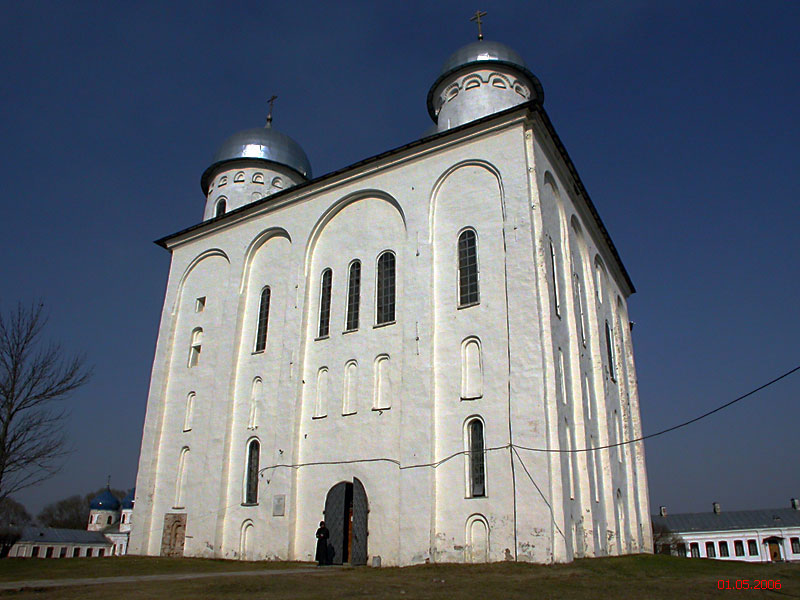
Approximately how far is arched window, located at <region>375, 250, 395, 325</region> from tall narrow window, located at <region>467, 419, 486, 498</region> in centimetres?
383

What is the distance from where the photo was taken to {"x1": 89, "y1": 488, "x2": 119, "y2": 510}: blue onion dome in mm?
65500

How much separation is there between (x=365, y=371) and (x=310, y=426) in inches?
88.5

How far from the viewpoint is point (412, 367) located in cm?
1552

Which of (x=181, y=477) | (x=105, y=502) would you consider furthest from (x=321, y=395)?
(x=105, y=502)

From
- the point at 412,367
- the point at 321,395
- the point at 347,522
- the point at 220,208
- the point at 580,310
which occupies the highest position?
the point at 220,208

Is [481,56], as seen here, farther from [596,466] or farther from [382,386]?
[596,466]

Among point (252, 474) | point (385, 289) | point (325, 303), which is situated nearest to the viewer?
point (385, 289)

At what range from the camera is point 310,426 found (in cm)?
1720

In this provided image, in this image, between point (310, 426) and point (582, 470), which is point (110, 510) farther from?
point (582, 470)

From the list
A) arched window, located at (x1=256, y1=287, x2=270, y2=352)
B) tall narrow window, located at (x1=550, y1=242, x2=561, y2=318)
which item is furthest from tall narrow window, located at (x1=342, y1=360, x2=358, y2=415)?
tall narrow window, located at (x1=550, y1=242, x2=561, y2=318)

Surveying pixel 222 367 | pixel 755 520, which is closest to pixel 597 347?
pixel 222 367

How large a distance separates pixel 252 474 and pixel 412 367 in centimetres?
613

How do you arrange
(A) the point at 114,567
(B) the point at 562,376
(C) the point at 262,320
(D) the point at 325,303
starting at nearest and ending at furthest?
(A) the point at 114,567 < (B) the point at 562,376 < (D) the point at 325,303 < (C) the point at 262,320
